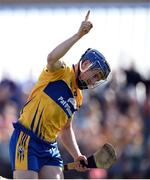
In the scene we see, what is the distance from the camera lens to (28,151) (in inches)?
364

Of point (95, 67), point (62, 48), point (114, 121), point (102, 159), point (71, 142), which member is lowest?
point (114, 121)

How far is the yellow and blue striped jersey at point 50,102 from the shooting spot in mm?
9172

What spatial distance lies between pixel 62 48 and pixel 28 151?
1.03 metres

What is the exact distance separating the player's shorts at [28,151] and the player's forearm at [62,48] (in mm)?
738

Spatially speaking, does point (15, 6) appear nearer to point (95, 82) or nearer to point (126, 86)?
point (126, 86)

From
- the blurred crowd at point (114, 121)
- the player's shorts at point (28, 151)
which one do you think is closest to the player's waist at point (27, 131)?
the player's shorts at point (28, 151)

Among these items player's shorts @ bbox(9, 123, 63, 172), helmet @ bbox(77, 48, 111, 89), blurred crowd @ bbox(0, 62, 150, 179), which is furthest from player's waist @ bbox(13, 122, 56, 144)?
blurred crowd @ bbox(0, 62, 150, 179)

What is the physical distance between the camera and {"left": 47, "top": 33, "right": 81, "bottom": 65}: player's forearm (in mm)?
8820

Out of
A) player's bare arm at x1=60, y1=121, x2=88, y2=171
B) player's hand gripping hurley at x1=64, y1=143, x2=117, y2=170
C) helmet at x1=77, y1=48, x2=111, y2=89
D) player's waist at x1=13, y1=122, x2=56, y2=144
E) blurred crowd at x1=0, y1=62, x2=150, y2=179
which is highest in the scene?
helmet at x1=77, y1=48, x2=111, y2=89

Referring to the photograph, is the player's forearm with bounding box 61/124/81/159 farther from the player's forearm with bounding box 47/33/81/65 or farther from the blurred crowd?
the blurred crowd

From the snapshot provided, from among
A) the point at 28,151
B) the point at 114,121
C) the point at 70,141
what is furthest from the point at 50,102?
the point at 114,121

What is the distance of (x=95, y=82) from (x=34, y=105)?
0.57m

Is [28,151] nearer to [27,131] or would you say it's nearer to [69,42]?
[27,131]

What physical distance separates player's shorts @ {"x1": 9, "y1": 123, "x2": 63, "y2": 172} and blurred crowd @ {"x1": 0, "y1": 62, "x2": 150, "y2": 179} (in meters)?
4.46
